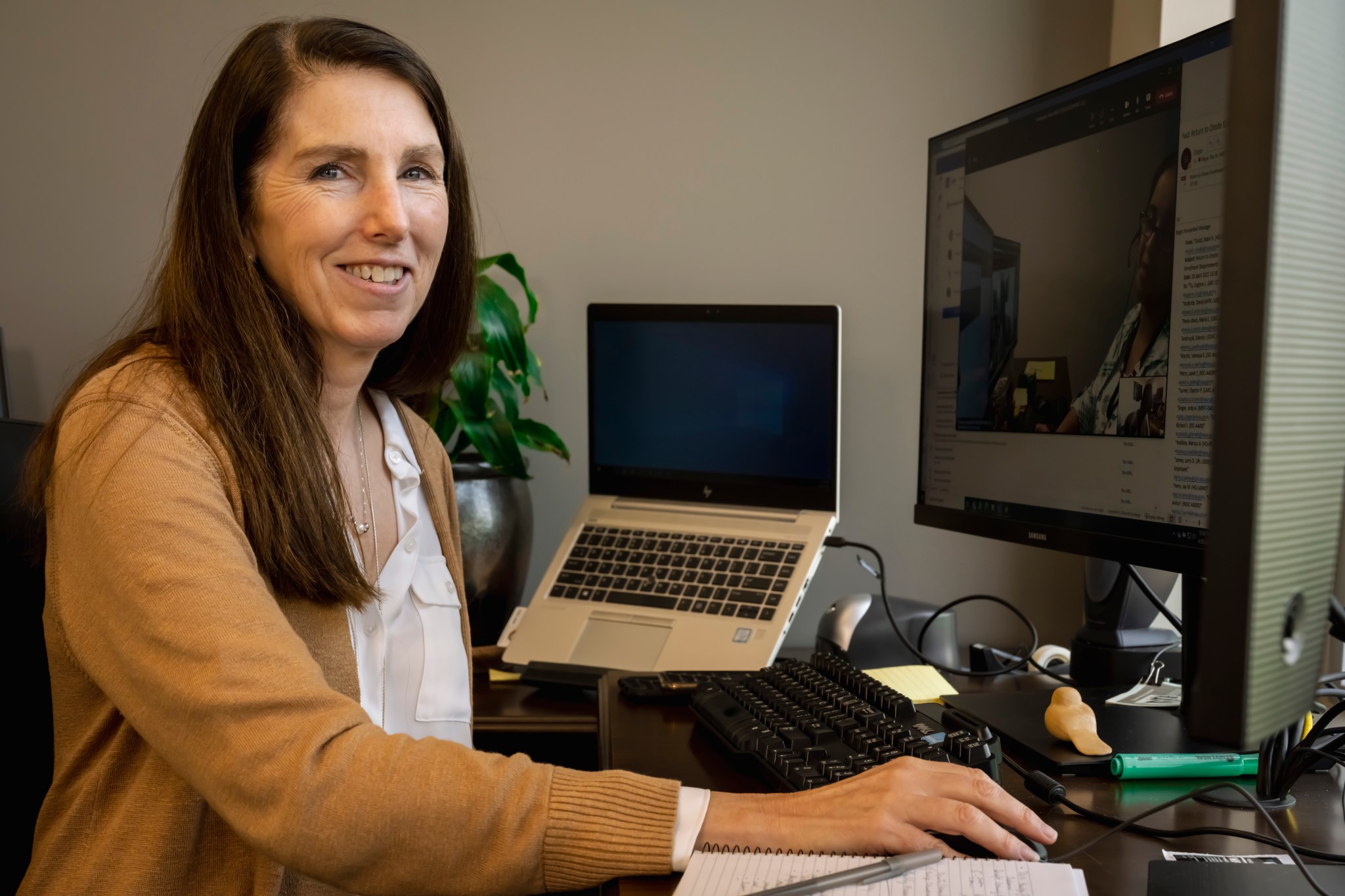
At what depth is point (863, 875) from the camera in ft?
1.88

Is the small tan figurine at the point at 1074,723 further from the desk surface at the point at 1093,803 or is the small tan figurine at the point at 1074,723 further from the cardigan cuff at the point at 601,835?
the cardigan cuff at the point at 601,835

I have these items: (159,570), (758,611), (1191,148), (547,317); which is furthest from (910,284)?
(159,570)

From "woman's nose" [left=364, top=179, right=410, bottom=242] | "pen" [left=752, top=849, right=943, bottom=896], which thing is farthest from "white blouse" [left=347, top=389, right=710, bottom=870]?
"pen" [left=752, top=849, right=943, bottom=896]

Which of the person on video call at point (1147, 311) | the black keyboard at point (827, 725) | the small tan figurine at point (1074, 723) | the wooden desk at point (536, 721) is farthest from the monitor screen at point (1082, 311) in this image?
the wooden desk at point (536, 721)

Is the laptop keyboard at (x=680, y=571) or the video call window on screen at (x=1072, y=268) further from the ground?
the video call window on screen at (x=1072, y=268)

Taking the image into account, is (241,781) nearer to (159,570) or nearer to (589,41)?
(159,570)

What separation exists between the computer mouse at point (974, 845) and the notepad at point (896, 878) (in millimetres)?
19

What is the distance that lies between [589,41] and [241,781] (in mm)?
1396

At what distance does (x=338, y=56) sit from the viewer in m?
0.93

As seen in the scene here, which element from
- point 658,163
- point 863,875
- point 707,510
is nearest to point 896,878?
point 863,875

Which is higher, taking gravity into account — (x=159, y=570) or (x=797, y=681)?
(x=159, y=570)

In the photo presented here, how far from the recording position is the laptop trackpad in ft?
4.03

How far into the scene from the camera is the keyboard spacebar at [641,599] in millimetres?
1273

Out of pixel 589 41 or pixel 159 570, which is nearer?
pixel 159 570
